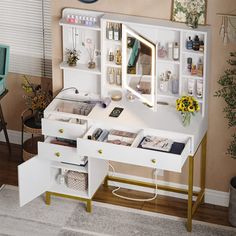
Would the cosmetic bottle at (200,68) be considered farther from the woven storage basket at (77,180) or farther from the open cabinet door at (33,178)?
the open cabinet door at (33,178)

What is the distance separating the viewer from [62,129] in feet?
18.3

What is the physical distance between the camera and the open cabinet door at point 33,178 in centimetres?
557

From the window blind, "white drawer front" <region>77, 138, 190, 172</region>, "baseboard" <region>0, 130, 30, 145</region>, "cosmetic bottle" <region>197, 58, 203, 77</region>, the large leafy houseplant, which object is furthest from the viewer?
"baseboard" <region>0, 130, 30, 145</region>

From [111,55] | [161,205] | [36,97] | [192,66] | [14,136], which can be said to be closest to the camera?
[192,66]

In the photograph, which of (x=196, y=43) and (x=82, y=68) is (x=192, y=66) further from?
(x=82, y=68)

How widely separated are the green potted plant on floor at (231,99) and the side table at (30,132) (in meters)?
1.61

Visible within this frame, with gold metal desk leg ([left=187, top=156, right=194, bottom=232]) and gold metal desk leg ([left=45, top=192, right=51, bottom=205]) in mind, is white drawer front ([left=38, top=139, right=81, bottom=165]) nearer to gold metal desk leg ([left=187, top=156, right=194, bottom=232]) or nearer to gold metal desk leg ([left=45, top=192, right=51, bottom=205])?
gold metal desk leg ([left=45, top=192, right=51, bottom=205])

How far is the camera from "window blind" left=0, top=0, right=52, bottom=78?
6.29m

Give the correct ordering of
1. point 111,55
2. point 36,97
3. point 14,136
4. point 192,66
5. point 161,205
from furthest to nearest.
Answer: point 14,136
point 36,97
point 161,205
point 111,55
point 192,66

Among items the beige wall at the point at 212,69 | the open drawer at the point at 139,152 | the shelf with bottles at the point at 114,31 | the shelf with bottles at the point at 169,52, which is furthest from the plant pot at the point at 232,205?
the shelf with bottles at the point at 114,31

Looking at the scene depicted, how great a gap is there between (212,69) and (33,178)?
5.11 ft

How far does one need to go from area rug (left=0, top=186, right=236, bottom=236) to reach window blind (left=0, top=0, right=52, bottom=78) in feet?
4.05

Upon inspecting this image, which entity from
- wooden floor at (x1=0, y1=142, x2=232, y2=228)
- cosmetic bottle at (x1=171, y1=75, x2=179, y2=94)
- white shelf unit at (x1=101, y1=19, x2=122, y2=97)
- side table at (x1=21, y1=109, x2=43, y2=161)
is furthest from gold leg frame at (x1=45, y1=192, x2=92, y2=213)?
cosmetic bottle at (x1=171, y1=75, x2=179, y2=94)

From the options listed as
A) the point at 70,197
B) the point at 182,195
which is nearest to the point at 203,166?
the point at 182,195
